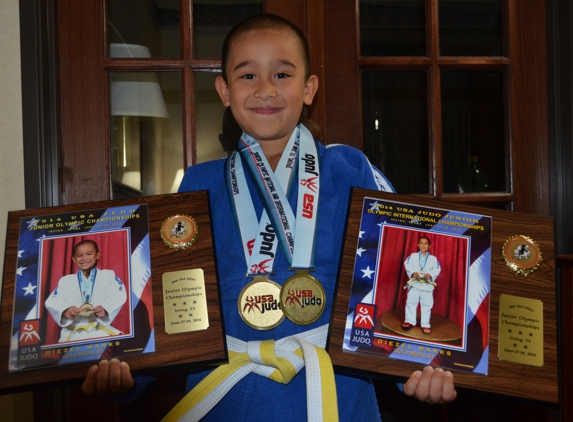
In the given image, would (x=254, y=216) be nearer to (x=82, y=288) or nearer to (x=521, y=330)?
(x=82, y=288)

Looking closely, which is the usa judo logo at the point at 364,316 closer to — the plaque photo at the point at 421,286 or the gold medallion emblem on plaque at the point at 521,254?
the plaque photo at the point at 421,286

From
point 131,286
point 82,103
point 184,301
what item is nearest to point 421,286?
point 184,301

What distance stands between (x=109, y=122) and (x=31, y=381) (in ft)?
3.14

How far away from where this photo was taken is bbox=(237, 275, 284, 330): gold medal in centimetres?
113

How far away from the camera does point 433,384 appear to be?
1.02 metres

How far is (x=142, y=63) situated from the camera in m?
1.75

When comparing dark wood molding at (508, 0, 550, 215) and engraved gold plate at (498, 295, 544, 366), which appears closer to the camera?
engraved gold plate at (498, 295, 544, 366)

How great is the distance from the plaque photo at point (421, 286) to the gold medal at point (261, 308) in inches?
6.5

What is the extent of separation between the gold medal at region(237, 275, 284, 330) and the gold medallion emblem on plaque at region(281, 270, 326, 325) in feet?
0.06

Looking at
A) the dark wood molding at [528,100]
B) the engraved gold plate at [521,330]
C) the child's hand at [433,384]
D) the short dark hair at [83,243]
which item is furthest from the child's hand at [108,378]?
the dark wood molding at [528,100]

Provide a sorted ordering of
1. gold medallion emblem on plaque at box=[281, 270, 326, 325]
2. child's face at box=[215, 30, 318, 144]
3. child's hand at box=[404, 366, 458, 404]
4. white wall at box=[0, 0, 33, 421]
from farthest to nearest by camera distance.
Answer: white wall at box=[0, 0, 33, 421], child's face at box=[215, 30, 318, 144], gold medallion emblem on plaque at box=[281, 270, 326, 325], child's hand at box=[404, 366, 458, 404]

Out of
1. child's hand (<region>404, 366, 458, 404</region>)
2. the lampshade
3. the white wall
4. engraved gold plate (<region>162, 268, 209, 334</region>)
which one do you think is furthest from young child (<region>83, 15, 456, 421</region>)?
the white wall

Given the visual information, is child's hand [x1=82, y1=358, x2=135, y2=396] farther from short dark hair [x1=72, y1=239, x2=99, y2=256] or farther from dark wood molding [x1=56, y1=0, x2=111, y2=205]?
dark wood molding [x1=56, y1=0, x2=111, y2=205]

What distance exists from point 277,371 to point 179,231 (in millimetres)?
355
